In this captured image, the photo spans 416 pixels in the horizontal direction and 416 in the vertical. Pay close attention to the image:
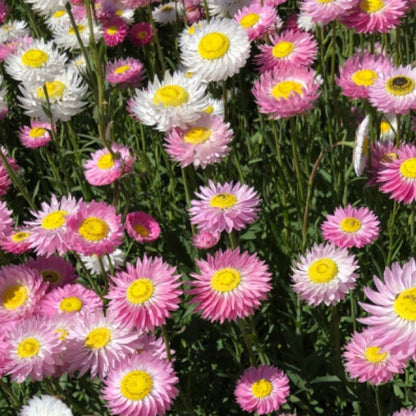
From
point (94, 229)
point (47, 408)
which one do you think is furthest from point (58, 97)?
point (47, 408)

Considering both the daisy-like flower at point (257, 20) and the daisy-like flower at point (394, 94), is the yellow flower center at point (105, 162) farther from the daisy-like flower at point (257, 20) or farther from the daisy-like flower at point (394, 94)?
the daisy-like flower at point (394, 94)

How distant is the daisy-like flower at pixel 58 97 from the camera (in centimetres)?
249

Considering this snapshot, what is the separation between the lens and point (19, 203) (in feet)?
10.3

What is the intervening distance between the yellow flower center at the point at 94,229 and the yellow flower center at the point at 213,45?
738 mm

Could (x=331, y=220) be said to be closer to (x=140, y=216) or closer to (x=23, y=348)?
(x=140, y=216)

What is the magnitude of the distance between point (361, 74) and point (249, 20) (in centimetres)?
57

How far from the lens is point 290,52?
2.43 metres

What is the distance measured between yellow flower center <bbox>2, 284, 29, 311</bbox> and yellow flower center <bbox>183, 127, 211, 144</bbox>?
2.10 ft

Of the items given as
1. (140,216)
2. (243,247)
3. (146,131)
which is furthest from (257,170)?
(146,131)

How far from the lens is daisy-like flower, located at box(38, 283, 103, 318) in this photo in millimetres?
1829

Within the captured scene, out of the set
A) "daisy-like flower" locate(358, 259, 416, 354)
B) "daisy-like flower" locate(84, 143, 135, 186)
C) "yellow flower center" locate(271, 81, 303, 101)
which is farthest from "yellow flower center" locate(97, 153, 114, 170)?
"daisy-like flower" locate(358, 259, 416, 354)

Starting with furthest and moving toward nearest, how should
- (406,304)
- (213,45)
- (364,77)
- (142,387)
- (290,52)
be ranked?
(290,52)
(364,77)
(213,45)
(142,387)
(406,304)

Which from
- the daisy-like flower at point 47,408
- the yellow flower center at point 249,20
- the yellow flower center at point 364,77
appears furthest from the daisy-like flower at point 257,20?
the daisy-like flower at point 47,408

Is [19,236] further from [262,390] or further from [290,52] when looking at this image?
[290,52]
